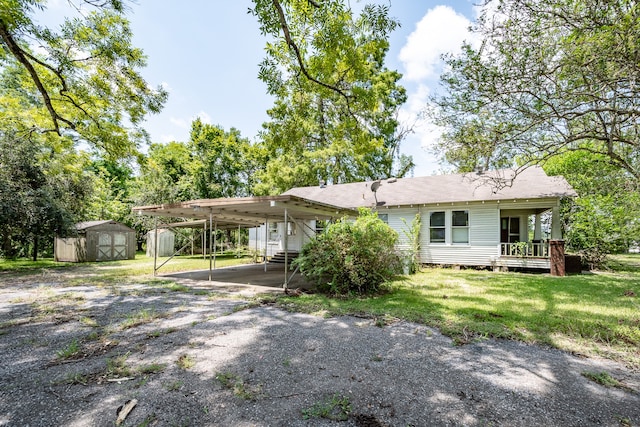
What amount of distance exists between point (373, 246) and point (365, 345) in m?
3.70

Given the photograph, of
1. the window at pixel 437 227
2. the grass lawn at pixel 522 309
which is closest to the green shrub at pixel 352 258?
the grass lawn at pixel 522 309

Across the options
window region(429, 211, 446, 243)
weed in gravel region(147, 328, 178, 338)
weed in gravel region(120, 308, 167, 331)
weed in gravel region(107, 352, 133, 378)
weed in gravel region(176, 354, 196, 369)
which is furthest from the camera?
window region(429, 211, 446, 243)

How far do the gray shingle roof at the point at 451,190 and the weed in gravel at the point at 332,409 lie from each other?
8.83 meters

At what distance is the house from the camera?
38.3 feet

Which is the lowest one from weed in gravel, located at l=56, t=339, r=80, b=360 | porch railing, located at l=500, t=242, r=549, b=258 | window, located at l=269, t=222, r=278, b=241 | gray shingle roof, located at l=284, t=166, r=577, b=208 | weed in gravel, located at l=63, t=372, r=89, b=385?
weed in gravel, located at l=56, t=339, r=80, b=360

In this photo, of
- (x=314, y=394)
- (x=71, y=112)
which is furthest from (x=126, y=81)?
(x=314, y=394)

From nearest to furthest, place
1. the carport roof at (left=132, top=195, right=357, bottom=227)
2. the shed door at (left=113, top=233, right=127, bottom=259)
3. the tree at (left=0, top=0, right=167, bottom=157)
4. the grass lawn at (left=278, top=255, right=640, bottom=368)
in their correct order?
the grass lawn at (left=278, top=255, right=640, bottom=368), the tree at (left=0, top=0, right=167, bottom=157), the carport roof at (left=132, top=195, right=357, bottom=227), the shed door at (left=113, top=233, right=127, bottom=259)

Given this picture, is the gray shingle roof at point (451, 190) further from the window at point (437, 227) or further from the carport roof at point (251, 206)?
the carport roof at point (251, 206)

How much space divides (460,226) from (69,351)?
13239 millimetres

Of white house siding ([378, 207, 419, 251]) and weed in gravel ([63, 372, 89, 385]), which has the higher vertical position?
white house siding ([378, 207, 419, 251])

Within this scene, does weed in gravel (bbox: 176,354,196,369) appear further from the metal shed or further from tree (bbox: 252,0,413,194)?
the metal shed

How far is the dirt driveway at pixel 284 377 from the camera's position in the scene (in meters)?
2.55

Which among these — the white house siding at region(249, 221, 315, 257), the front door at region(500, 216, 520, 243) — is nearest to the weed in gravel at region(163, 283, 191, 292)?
the white house siding at region(249, 221, 315, 257)

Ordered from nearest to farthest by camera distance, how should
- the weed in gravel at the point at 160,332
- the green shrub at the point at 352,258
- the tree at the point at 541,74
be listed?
the weed in gravel at the point at 160,332 → the tree at the point at 541,74 → the green shrub at the point at 352,258
